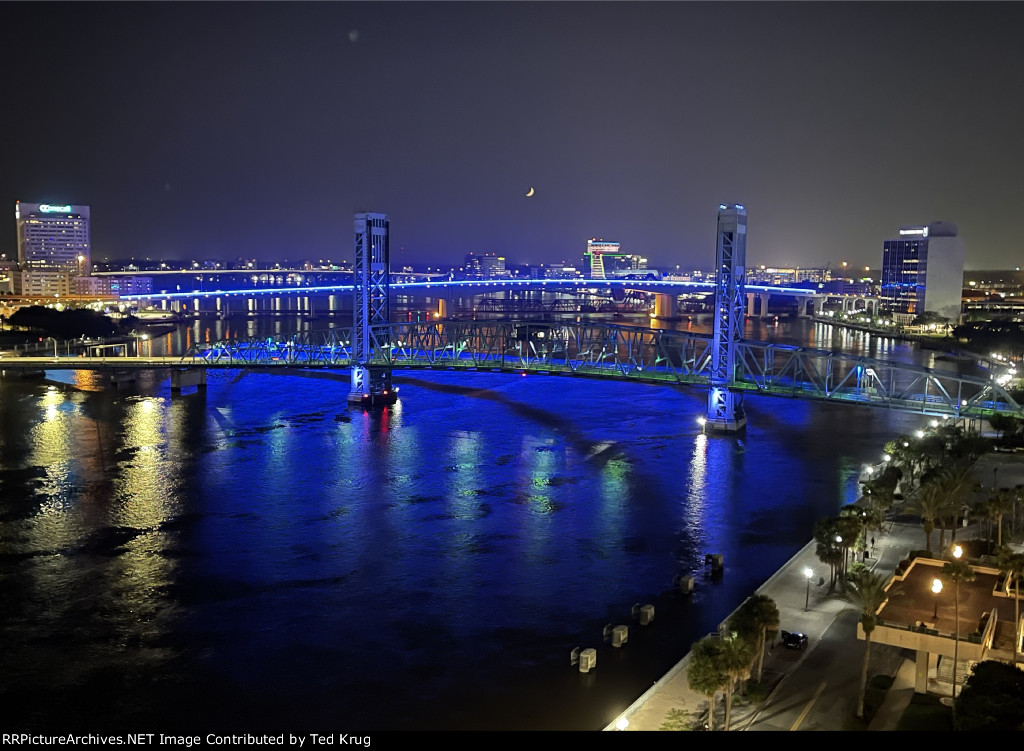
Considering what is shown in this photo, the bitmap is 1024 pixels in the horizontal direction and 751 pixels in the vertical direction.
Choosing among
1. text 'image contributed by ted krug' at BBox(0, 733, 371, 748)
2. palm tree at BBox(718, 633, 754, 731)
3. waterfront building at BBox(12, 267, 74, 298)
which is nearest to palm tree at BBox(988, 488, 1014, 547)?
palm tree at BBox(718, 633, 754, 731)

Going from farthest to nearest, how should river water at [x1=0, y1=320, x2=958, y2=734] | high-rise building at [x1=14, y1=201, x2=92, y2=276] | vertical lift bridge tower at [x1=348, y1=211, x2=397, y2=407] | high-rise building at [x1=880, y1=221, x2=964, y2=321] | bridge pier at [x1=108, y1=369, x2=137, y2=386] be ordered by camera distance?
high-rise building at [x1=14, y1=201, x2=92, y2=276], high-rise building at [x1=880, y1=221, x2=964, y2=321], bridge pier at [x1=108, y1=369, x2=137, y2=386], vertical lift bridge tower at [x1=348, y1=211, x2=397, y2=407], river water at [x1=0, y1=320, x2=958, y2=734]

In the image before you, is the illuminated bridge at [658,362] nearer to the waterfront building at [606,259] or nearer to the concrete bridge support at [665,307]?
the concrete bridge support at [665,307]

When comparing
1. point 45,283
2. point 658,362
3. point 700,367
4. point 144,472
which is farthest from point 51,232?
point 700,367

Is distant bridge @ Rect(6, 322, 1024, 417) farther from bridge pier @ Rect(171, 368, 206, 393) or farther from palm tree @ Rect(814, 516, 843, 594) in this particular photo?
palm tree @ Rect(814, 516, 843, 594)

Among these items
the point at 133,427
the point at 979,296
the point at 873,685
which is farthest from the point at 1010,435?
the point at 979,296

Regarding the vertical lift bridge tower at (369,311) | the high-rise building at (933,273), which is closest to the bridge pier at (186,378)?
the vertical lift bridge tower at (369,311)

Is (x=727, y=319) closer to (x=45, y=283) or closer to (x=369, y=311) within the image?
(x=369, y=311)
